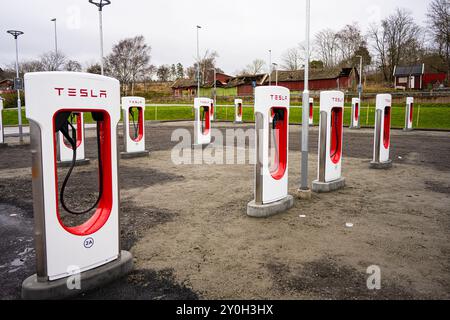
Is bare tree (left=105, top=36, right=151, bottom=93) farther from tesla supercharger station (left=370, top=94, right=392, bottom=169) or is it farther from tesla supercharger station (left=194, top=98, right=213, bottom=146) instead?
tesla supercharger station (left=370, top=94, right=392, bottom=169)

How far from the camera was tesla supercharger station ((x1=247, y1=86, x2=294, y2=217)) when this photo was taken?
18.8ft

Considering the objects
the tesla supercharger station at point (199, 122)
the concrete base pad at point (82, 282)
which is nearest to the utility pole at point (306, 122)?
the concrete base pad at point (82, 282)

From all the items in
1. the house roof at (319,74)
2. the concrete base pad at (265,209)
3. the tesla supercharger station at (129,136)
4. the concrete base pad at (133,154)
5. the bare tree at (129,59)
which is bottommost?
the concrete base pad at (265,209)

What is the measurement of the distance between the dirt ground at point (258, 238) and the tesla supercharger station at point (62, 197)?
0.25 m

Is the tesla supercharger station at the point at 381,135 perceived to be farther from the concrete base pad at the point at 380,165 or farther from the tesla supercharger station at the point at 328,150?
the tesla supercharger station at the point at 328,150

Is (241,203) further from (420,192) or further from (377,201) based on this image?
(420,192)

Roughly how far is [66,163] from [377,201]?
8296 millimetres

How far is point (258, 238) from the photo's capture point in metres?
4.87

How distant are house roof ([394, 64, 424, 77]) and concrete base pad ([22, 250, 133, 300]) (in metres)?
66.5

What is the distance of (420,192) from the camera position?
24.2 feet

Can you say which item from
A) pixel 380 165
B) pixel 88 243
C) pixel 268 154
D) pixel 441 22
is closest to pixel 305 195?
pixel 268 154

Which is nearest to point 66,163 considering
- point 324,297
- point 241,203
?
point 241,203

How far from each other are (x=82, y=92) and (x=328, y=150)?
5.38 metres

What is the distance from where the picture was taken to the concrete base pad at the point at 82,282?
3271mm
